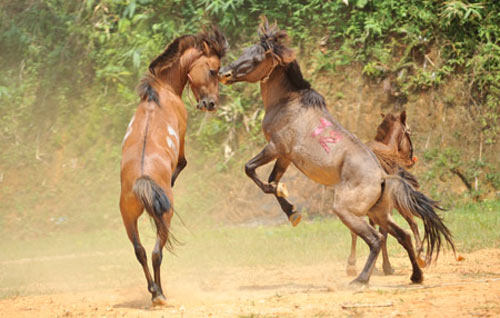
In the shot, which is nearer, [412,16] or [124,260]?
[124,260]

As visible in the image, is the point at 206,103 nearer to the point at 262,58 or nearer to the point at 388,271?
the point at 262,58

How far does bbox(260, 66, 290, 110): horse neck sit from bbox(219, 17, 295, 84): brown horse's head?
15cm

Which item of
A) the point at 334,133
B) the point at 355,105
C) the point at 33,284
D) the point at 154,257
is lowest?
the point at 33,284

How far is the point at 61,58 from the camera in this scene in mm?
20359

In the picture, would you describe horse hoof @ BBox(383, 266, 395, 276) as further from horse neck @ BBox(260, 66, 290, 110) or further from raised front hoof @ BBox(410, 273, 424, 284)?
horse neck @ BBox(260, 66, 290, 110)

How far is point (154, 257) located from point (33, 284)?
402 cm

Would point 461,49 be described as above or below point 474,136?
above

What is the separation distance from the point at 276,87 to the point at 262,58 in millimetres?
439

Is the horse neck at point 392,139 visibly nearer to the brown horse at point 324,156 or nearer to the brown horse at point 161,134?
the brown horse at point 324,156

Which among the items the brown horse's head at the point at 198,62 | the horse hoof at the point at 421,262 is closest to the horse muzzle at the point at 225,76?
the brown horse's head at the point at 198,62

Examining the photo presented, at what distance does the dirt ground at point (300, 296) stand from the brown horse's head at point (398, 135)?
1.55 m

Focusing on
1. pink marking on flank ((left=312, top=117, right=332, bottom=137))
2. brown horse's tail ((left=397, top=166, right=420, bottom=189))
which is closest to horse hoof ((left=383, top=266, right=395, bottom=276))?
brown horse's tail ((left=397, top=166, right=420, bottom=189))

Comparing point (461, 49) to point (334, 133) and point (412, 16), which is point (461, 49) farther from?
point (334, 133)

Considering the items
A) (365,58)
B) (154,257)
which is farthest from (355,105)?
(154,257)
